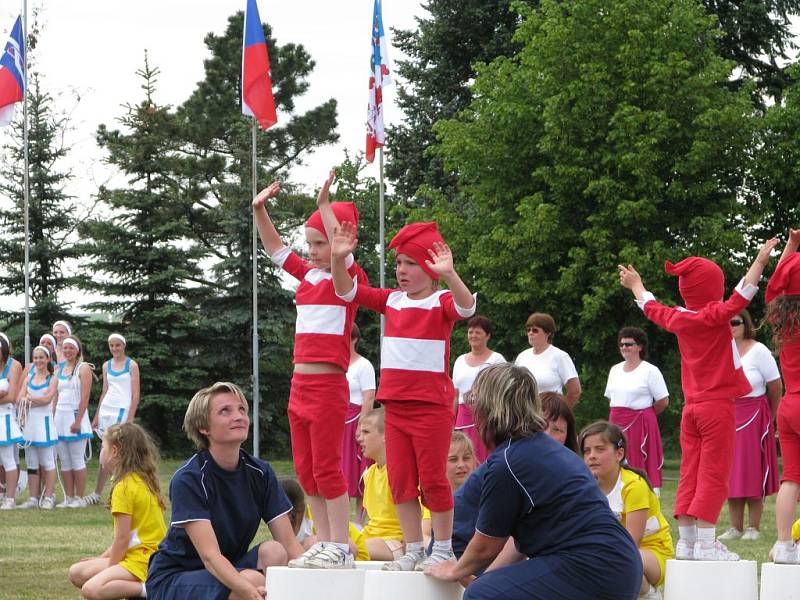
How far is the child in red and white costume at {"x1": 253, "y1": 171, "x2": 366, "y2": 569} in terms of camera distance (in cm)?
684

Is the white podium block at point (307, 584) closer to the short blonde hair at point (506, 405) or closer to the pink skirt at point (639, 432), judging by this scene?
the short blonde hair at point (506, 405)

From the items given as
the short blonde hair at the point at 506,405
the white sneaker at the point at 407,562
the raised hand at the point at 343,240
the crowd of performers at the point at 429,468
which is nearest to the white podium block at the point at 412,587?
the crowd of performers at the point at 429,468

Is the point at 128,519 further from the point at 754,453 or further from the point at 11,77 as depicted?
the point at 11,77

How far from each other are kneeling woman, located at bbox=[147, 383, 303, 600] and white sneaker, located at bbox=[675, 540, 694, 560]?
2.76 metres

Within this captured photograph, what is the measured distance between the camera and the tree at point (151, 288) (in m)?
32.8

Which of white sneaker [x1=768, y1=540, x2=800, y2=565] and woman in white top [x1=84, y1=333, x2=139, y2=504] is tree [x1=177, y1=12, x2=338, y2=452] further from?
white sneaker [x1=768, y1=540, x2=800, y2=565]

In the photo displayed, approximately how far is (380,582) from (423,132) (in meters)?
29.1

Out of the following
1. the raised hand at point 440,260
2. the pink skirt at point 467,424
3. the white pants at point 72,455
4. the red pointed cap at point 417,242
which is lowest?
the white pants at point 72,455

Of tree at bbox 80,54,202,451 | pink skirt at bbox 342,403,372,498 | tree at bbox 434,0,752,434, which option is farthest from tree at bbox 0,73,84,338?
pink skirt at bbox 342,403,372,498

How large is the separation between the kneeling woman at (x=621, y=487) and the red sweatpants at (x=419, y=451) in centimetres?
83

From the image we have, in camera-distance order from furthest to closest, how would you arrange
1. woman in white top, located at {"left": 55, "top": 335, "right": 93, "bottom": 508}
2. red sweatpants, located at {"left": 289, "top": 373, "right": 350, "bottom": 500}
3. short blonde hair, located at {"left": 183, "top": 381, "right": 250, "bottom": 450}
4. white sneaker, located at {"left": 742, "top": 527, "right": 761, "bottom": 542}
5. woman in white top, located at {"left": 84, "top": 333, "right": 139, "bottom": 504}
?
woman in white top, located at {"left": 84, "top": 333, "right": 139, "bottom": 504}
woman in white top, located at {"left": 55, "top": 335, "right": 93, "bottom": 508}
white sneaker, located at {"left": 742, "top": 527, "right": 761, "bottom": 542}
red sweatpants, located at {"left": 289, "top": 373, "right": 350, "bottom": 500}
short blonde hair, located at {"left": 183, "top": 381, "right": 250, "bottom": 450}

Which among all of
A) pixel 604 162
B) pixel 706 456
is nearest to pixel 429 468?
pixel 706 456

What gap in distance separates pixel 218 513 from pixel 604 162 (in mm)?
22056

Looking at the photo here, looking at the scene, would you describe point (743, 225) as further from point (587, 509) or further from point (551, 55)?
point (587, 509)
